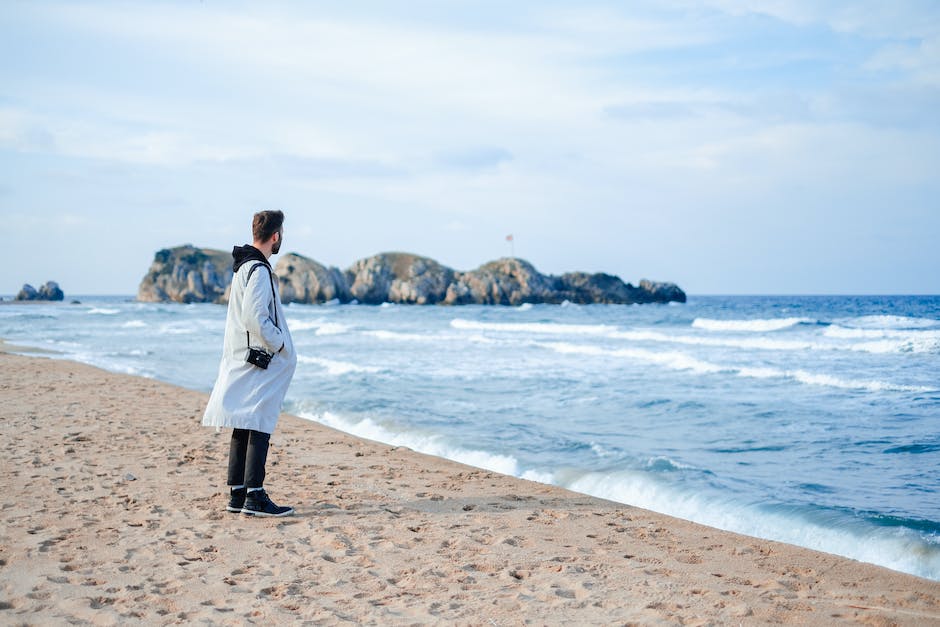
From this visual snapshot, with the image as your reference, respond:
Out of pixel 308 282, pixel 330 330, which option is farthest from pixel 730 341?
pixel 308 282

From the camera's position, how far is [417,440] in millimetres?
9312

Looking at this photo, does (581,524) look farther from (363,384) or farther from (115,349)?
(115,349)

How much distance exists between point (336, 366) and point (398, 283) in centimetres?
7210

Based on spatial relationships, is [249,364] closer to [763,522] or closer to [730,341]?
[763,522]

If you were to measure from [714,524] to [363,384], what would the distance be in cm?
976

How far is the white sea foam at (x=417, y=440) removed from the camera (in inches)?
315

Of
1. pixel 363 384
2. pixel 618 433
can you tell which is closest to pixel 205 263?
pixel 363 384

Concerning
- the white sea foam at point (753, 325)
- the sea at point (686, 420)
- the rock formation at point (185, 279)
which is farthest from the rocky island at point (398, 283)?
the sea at point (686, 420)

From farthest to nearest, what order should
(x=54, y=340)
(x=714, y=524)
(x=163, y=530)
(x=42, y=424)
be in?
(x=54, y=340) → (x=42, y=424) → (x=714, y=524) → (x=163, y=530)

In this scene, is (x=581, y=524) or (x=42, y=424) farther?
(x=42, y=424)

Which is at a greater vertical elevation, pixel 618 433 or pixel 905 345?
pixel 905 345

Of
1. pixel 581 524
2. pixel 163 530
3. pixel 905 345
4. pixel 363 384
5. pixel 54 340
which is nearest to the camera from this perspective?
pixel 163 530

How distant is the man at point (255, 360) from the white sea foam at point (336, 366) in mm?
11775

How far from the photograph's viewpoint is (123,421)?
8.83 metres
